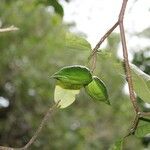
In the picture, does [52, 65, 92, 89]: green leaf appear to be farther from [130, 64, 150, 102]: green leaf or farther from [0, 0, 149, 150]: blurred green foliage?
[0, 0, 149, 150]: blurred green foliage

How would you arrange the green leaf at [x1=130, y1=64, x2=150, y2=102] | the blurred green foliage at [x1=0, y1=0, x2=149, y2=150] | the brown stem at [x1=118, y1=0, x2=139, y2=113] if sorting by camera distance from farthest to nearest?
the blurred green foliage at [x1=0, y1=0, x2=149, y2=150], the green leaf at [x1=130, y1=64, x2=150, y2=102], the brown stem at [x1=118, y1=0, x2=139, y2=113]

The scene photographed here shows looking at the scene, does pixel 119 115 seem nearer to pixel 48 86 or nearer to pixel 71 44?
pixel 48 86

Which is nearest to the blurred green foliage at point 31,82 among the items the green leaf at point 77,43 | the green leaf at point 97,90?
the green leaf at point 77,43

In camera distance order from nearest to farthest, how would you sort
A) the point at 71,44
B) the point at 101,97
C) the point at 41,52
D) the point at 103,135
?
the point at 101,97
the point at 71,44
the point at 41,52
the point at 103,135

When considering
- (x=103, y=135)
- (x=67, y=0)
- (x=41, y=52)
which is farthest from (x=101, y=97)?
(x=103, y=135)

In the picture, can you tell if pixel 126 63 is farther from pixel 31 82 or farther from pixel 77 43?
pixel 31 82

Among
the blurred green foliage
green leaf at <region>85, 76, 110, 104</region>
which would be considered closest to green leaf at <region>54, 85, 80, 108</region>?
green leaf at <region>85, 76, 110, 104</region>
